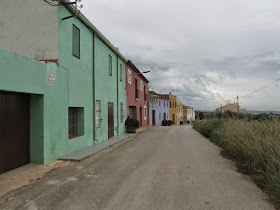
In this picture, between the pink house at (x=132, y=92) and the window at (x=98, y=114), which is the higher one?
the pink house at (x=132, y=92)

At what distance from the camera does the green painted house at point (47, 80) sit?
5457mm

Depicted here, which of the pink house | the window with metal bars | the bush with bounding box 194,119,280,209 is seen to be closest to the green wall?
the window with metal bars

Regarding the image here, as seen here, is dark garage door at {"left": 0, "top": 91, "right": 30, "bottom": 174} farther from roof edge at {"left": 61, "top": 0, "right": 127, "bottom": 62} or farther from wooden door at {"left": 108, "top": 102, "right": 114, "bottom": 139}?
wooden door at {"left": 108, "top": 102, "right": 114, "bottom": 139}

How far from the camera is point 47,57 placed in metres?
6.95

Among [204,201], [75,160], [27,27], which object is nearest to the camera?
[204,201]

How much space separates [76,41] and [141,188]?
634cm

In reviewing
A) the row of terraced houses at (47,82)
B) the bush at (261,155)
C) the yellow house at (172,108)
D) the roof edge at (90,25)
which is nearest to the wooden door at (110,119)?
the row of terraced houses at (47,82)

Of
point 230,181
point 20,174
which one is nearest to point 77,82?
point 20,174

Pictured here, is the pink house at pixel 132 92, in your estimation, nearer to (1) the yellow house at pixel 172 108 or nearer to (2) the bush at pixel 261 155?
(2) the bush at pixel 261 155

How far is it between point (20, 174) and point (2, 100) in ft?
6.21

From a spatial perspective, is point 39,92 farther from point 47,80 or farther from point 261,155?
point 261,155

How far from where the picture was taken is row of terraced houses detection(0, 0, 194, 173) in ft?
17.9

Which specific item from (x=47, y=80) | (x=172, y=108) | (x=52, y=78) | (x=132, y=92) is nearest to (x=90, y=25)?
(x=52, y=78)

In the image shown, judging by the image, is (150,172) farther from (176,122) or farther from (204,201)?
(176,122)
